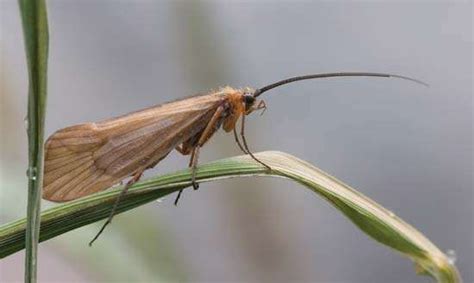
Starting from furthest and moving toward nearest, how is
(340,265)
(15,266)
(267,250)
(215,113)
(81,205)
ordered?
(340,265) → (15,266) → (267,250) → (215,113) → (81,205)

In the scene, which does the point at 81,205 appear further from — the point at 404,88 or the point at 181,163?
the point at 404,88

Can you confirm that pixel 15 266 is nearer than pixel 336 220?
Yes

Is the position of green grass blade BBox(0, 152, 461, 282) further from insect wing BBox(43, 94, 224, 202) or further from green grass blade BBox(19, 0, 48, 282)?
insect wing BBox(43, 94, 224, 202)

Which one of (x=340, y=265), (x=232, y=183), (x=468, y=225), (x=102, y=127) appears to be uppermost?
(x=102, y=127)

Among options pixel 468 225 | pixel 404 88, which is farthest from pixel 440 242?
pixel 404 88

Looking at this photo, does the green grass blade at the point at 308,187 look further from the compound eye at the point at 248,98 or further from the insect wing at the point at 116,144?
the compound eye at the point at 248,98

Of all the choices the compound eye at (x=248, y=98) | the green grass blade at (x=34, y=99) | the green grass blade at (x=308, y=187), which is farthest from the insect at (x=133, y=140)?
the green grass blade at (x=34, y=99)

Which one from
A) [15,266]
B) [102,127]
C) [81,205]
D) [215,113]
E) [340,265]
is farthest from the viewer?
[340,265]

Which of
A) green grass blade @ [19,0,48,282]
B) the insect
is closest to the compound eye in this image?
the insect
